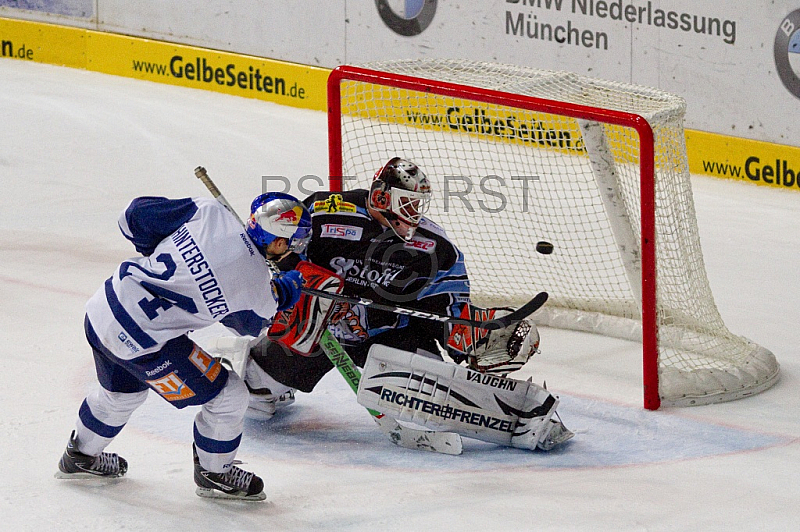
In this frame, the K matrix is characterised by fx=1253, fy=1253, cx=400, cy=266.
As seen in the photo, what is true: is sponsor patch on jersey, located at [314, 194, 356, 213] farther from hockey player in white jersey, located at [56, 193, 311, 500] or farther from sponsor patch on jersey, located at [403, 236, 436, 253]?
hockey player in white jersey, located at [56, 193, 311, 500]

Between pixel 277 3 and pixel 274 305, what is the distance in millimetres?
5901

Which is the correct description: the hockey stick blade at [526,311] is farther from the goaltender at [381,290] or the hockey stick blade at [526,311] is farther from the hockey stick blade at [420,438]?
the hockey stick blade at [420,438]

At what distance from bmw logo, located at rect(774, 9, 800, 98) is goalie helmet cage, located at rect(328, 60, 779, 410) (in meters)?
1.56

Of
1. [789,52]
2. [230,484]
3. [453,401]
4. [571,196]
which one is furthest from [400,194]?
[789,52]

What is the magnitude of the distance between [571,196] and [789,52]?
66.3 inches

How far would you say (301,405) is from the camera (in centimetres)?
447

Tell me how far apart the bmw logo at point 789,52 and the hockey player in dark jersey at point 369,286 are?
3396 millimetres

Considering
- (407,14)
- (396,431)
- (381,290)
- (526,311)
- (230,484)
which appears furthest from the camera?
(407,14)

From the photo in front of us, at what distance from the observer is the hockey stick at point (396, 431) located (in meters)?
4.04

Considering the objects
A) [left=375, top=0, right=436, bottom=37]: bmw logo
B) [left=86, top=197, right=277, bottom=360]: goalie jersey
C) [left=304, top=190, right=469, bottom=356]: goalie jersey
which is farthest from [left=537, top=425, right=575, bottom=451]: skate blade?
[left=375, top=0, right=436, bottom=37]: bmw logo

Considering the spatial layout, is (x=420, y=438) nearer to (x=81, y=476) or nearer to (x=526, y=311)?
(x=526, y=311)

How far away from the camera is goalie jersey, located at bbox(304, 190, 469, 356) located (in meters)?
4.23

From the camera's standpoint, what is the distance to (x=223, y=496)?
3.67 metres

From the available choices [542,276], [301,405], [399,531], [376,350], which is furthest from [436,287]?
[542,276]
